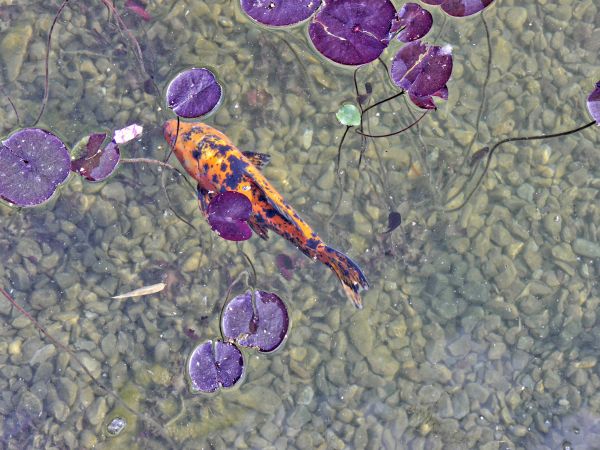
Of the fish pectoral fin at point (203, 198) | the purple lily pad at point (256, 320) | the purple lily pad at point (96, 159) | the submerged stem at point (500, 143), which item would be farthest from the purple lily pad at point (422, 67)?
the purple lily pad at point (96, 159)

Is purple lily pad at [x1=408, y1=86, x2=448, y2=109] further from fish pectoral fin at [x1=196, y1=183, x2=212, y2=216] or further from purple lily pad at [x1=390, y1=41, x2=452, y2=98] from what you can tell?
fish pectoral fin at [x1=196, y1=183, x2=212, y2=216]

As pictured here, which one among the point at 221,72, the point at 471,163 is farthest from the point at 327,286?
the point at 221,72

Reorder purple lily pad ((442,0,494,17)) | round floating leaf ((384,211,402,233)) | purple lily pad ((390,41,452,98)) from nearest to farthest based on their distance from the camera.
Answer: purple lily pad ((390,41,452,98)) → round floating leaf ((384,211,402,233)) → purple lily pad ((442,0,494,17))

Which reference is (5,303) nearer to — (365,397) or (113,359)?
(113,359)

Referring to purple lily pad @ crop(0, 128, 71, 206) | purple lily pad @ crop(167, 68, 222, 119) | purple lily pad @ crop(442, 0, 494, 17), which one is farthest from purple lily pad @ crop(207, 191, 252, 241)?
purple lily pad @ crop(442, 0, 494, 17)

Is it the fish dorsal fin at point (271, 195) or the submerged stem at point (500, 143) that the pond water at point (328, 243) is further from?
the fish dorsal fin at point (271, 195)

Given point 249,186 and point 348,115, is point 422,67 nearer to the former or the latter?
point 348,115

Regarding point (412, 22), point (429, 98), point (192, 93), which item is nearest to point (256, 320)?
point (192, 93)
